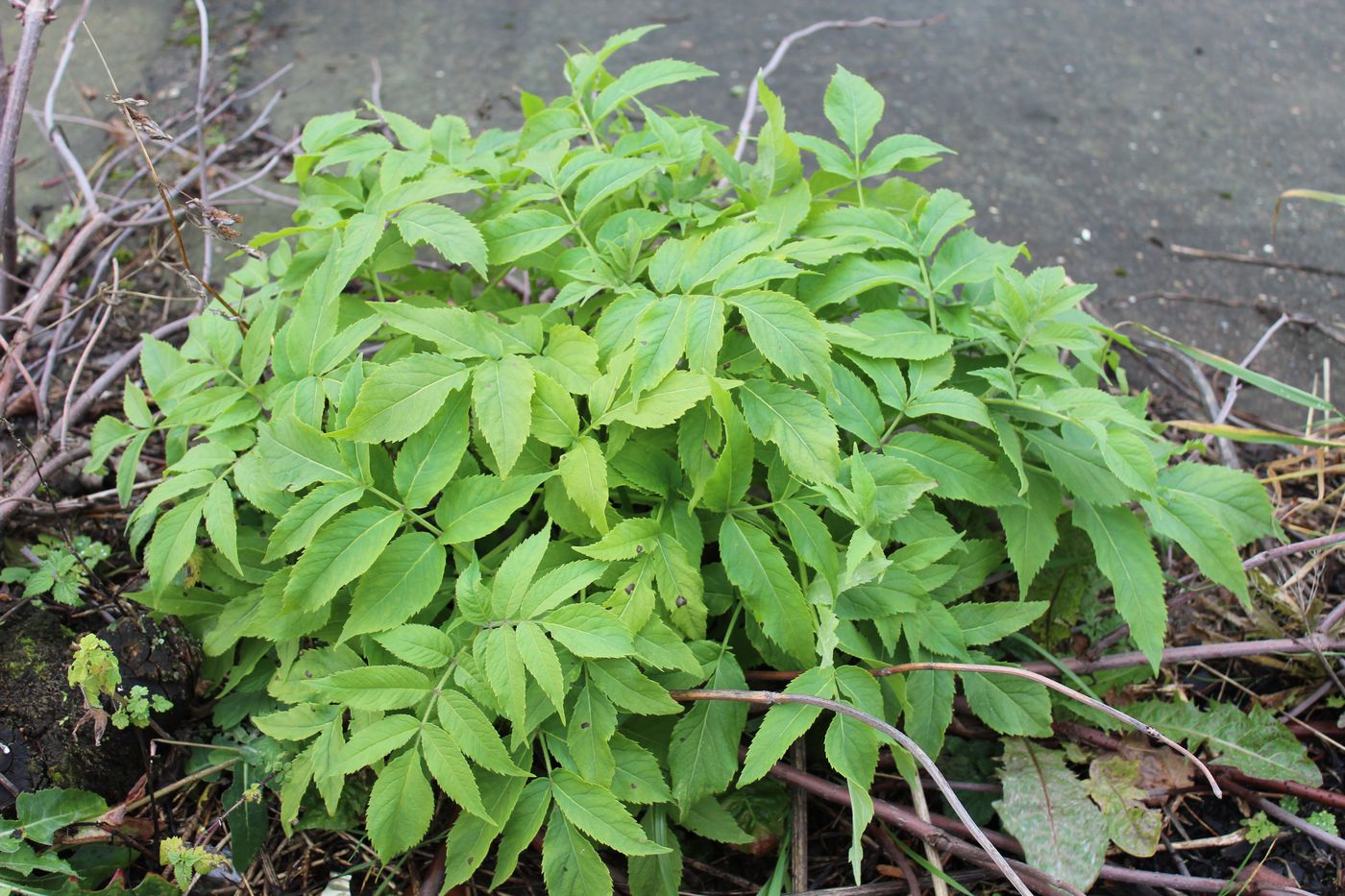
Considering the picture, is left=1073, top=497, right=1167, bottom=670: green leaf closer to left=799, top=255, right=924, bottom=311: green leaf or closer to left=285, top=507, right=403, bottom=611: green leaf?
left=799, top=255, right=924, bottom=311: green leaf

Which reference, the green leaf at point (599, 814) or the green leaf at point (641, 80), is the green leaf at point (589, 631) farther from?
the green leaf at point (641, 80)

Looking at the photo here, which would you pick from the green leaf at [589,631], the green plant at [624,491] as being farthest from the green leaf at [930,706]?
the green leaf at [589,631]

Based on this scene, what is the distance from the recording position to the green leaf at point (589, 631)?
4.77 feet

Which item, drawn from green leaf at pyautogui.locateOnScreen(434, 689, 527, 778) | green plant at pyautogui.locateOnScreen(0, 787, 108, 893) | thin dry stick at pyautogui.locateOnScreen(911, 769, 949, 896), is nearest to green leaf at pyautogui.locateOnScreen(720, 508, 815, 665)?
thin dry stick at pyautogui.locateOnScreen(911, 769, 949, 896)

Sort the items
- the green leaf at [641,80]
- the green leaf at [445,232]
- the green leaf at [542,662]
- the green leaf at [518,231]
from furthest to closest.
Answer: the green leaf at [641,80] < the green leaf at [518,231] < the green leaf at [445,232] < the green leaf at [542,662]

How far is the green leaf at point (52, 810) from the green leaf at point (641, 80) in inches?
65.5

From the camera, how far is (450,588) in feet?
5.81

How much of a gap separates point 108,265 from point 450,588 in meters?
2.15

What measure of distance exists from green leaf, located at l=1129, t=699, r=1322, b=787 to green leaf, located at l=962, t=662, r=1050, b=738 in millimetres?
354

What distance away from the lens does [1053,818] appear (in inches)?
70.3

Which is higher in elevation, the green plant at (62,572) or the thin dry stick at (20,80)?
the thin dry stick at (20,80)

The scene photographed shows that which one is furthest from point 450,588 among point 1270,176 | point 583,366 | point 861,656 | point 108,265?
point 1270,176

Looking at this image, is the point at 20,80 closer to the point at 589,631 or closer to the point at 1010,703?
the point at 589,631

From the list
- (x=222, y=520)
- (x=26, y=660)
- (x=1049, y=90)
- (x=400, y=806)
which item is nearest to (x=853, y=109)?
(x=222, y=520)
